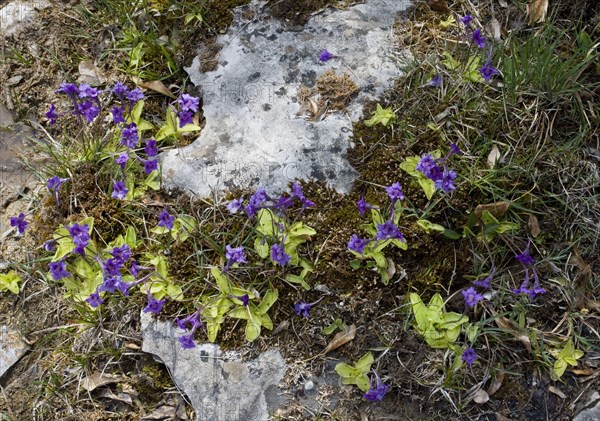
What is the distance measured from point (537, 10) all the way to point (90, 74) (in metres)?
3.01

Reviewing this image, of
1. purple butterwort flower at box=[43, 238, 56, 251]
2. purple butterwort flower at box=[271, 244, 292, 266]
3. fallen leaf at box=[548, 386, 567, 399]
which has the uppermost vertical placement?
purple butterwort flower at box=[43, 238, 56, 251]

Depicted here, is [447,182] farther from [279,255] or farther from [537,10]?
[537,10]

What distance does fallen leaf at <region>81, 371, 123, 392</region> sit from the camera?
330cm

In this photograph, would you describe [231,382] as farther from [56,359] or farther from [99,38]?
[99,38]

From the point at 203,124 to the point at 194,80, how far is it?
31 centimetres

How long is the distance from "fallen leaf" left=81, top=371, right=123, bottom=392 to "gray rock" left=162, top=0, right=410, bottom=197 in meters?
1.13

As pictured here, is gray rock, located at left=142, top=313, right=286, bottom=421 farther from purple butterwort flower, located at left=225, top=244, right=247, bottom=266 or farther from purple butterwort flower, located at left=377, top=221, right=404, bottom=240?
purple butterwort flower, located at left=377, top=221, right=404, bottom=240

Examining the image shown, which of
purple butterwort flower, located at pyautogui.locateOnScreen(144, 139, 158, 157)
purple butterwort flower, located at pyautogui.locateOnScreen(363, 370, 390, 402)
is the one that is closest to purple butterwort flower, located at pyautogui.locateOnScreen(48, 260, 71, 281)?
purple butterwort flower, located at pyautogui.locateOnScreen(144, 139, 158, 157)

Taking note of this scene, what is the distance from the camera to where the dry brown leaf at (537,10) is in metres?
3.85

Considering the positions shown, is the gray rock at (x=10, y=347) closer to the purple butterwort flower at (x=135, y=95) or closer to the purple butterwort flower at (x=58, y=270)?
the purple butterwort flower at (x=58, y=270)

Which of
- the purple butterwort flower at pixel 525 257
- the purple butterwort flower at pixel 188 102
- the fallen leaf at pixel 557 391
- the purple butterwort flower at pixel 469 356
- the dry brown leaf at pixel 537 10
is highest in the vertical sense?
the dry brown leaf at pixel 537 10

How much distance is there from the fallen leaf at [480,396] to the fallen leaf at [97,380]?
1888mm

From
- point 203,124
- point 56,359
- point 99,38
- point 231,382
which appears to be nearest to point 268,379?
point 231,382

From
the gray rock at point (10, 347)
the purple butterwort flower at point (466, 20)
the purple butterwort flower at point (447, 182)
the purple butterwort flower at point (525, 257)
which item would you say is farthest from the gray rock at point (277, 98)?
the gray rock at point (10, 347)
